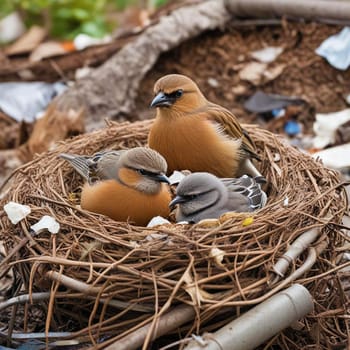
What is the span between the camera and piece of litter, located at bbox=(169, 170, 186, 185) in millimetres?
5043

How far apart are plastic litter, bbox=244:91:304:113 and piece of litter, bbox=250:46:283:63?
15.7 inches

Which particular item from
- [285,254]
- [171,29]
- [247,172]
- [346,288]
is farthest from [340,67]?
[285,254]

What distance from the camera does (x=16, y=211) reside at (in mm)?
4418

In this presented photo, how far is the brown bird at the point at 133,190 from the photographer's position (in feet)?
15.3

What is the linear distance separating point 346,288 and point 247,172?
97cm

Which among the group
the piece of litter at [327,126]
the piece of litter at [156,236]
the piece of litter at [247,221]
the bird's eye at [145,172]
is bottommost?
the piece of litter at [327,126]

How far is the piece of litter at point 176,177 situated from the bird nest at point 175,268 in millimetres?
687

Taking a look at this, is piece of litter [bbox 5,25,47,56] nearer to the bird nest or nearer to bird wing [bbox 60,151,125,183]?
bird wing [bbox 60,151,125,183]

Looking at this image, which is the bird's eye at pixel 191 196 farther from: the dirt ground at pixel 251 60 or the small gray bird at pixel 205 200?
the dirt ground at pixel 251 60

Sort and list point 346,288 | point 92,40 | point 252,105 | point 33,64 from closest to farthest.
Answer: point 346,288, point 252,105, point 33,64, point 92,40

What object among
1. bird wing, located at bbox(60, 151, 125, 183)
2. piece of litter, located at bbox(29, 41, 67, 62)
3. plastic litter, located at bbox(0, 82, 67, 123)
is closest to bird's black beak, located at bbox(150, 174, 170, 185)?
bird wing, located at bbox(60, 151, 125, 183)

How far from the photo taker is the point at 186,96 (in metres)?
5.26

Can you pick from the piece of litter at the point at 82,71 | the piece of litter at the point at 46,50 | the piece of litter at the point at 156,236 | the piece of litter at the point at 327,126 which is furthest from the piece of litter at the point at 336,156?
the piece of litter at the point at 46,50

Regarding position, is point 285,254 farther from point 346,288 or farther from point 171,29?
point 171,29
